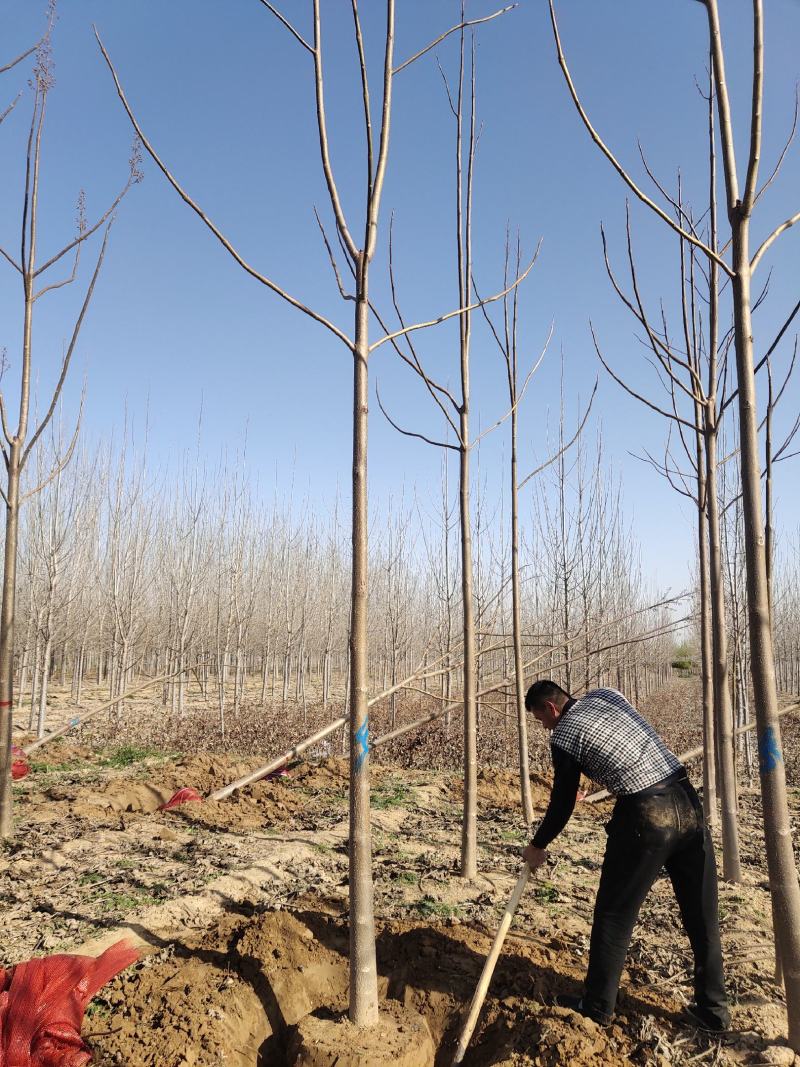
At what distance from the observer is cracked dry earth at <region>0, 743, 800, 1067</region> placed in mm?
2373

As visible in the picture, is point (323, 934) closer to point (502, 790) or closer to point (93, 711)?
point (93, 711)

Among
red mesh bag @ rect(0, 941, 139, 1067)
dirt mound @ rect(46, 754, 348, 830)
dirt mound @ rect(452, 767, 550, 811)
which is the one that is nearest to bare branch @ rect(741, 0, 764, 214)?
red mesh bag @ rect(0, 941, 139, 1067)

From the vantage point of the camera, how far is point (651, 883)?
2504 millimetres

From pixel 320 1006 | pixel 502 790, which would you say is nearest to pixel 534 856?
pixel 320 1006

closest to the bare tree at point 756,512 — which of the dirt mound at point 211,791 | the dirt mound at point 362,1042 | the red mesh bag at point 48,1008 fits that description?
the dirt mound at point 362,1042

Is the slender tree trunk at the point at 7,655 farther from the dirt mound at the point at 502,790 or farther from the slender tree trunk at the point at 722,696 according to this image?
the slender tree trunk at the point at 722,696

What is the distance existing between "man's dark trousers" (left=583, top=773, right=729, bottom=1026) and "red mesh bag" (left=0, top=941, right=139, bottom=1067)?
1.85m

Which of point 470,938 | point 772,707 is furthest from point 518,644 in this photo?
point 772,707

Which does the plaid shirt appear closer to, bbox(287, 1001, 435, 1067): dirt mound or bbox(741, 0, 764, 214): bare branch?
bbox(287, 1001, 435, 1067): dirt mound

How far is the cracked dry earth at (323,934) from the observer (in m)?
2.37

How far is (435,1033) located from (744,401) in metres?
2.68

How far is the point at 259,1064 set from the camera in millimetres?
2479

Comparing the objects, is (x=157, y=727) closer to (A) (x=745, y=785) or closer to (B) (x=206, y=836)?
(B) (x=206, y=836)

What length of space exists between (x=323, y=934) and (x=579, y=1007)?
3.80 ft
